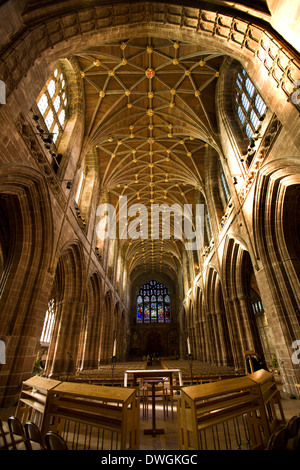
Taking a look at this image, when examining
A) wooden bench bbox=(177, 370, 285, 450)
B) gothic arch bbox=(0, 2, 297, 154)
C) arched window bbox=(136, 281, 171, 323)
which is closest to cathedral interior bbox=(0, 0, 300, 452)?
gothic arch bbox=(0, 2, 297, 154)

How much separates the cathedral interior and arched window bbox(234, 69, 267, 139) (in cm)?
13

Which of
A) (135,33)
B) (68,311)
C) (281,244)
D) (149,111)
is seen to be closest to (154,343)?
(68,311)

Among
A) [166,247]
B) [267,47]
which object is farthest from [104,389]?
[166,247]

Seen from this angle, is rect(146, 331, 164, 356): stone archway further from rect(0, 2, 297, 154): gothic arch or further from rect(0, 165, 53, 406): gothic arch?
rect(0, 2, 297, 154): gothic arch

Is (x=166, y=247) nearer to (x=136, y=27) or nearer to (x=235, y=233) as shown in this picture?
(x=235, y=233)

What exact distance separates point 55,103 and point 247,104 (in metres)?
9.59

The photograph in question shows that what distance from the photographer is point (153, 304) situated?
38875 mm

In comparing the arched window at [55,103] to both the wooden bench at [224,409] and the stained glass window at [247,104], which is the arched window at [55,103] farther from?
the wooden bench at [224,409]

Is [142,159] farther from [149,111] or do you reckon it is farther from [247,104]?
[247,104]

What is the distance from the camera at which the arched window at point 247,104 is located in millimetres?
9766

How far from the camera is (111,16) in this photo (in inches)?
307
